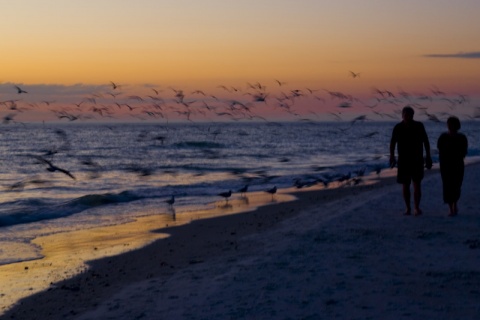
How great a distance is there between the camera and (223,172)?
35375 mm

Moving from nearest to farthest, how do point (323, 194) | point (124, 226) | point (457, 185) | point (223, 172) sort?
point (457, 185), point (124, 226), point (323, 194), point (223, 172)

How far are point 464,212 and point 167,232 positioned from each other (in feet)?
18.8

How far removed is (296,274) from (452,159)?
5.41m

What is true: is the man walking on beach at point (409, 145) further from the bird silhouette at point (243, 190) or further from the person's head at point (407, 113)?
the bird silhouette at point (243, 190)

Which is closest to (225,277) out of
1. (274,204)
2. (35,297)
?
(35,297)

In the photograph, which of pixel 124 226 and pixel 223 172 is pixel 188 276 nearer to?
pixel 124 226

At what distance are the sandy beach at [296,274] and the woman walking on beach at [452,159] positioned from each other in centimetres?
41

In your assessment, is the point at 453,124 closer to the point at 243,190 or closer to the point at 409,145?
the point at 409,145

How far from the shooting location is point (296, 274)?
27.2 feet

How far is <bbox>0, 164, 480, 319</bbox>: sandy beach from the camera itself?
7043 millimetres

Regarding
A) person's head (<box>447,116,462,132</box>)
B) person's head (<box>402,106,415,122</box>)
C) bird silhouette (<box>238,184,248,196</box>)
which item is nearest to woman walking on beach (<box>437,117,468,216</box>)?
person's head (<box>447,116,462,132</box>)

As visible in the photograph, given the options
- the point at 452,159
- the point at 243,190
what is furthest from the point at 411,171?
the point at 243,190

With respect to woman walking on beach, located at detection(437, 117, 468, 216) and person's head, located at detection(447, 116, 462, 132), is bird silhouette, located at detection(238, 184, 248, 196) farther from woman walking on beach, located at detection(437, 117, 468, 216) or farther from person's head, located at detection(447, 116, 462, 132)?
person's head, located at detection(447, 116, 462, 132)

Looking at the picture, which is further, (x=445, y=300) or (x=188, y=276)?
(x=188, y=276)
